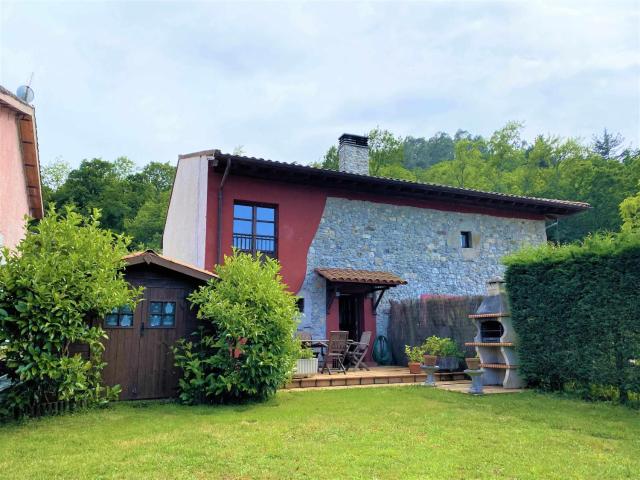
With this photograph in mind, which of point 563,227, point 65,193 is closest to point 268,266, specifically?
point 563,227

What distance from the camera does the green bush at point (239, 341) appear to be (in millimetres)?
6680

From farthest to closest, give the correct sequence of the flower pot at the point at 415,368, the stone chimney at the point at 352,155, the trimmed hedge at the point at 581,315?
the stone chimney at the point at 352,155, the flower pot at the point at 415,368, the trimmed hedge at the point at 581,315

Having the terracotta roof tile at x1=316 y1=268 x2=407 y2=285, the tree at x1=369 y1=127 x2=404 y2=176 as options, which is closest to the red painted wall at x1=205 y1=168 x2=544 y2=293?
the terracotta roof tile at x1=316 y1=268 x2=407 y2=285

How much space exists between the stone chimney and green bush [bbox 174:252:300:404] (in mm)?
7554

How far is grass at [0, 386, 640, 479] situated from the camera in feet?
11.8

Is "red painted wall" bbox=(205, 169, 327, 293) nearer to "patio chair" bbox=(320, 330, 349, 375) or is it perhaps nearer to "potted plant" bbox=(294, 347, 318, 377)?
"patio chair" bbox=(320, 330, 349, 375)

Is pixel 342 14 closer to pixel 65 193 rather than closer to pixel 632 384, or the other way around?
pixel 632 384

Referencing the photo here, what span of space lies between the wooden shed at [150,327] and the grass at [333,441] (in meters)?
0.45

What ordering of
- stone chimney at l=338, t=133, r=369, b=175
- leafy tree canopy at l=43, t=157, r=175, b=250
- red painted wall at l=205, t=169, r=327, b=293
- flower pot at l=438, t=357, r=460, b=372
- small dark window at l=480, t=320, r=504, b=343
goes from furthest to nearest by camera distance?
leafy tree canopy at l=43, t=157, r=175, b=250 < stone chimney at l=338, t=133, r=369, b=175 < red painted wall at l=205, t=169, r=327, b=293 < flower pot at l=438, t=357, r=460, b=372 < small dark window at l=480, t=320, r=504, b=343

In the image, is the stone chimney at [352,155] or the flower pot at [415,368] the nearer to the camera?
the flower pot at [415,368]

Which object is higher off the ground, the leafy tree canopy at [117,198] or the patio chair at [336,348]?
the leafy tree canopy at [117,198]

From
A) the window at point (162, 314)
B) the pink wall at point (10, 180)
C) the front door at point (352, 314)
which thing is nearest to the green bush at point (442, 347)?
the front door at point (352, 314)

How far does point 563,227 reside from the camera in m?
26.7

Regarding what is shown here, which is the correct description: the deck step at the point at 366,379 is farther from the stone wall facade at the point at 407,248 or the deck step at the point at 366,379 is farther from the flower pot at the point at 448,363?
the stone wall facade at the point at 407,248
